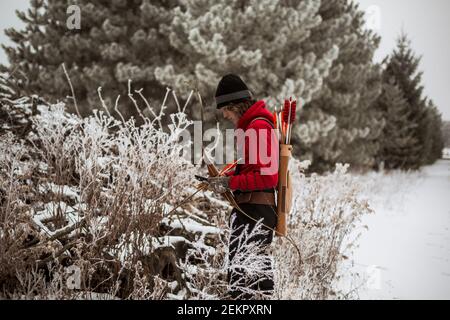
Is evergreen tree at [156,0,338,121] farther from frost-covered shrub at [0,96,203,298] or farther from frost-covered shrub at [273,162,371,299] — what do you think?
frost-covered shrub at [0,96,203,298]

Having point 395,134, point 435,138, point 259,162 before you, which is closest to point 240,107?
point 259,162

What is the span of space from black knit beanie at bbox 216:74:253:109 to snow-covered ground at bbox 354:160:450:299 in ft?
7.24

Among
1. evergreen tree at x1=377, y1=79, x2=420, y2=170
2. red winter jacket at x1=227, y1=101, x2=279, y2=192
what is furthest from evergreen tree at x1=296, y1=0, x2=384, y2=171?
red winter jacket at x1=227, y1=101, x2=279, y2=192

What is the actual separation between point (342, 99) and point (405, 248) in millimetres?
6913

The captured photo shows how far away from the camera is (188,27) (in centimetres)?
880

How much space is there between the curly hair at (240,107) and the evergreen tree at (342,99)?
7.45 m

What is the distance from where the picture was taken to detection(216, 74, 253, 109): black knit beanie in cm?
255

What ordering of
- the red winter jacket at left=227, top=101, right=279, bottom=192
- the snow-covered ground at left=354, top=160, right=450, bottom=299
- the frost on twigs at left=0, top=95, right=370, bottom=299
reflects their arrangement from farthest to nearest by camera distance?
the snow-covered ground at left=354, top=160, right=450, bottom=299 → the frost on twigs at left=0, top=95, right=370, bottom=299 → the red winter jacket at left=227, top=101, right=279, bottom=192

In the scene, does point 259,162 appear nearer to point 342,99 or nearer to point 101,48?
point 101,48

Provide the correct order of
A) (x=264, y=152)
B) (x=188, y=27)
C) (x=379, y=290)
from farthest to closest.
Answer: (x=188, y=27)
(x=379, y=290)
(x=264, y=152)

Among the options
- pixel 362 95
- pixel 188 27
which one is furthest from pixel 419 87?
pixel 188 27

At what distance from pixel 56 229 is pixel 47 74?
30.7 ft

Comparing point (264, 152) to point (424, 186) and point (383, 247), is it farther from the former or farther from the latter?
point (424, 186)

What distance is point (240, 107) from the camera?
262 centimetres
